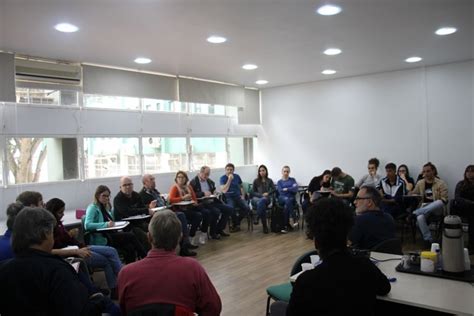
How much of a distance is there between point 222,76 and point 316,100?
7.13 ft

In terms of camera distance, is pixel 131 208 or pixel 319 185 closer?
pixel 131 208

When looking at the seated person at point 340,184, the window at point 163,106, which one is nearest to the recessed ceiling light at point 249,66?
the window at point 163,106

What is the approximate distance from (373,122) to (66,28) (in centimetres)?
566

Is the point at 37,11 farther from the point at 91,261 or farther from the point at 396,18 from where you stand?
the point at 396,18

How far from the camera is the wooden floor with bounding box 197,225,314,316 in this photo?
4.03 meters

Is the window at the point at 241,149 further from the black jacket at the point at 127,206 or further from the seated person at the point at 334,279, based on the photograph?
the seated person at the point at 334,279

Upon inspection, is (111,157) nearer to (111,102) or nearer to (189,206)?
(111,102)

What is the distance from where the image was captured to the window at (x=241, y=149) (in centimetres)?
917

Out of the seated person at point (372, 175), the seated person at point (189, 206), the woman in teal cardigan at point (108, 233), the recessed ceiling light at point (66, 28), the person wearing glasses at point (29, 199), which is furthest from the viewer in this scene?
the seated person at point (372, 175)

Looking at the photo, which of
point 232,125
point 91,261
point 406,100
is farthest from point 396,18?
point 232,125

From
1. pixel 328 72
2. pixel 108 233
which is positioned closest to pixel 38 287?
pixel 108 233

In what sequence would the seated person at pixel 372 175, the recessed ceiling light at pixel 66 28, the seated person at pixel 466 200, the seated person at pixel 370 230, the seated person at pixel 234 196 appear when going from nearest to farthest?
the seated person at pixel 370 230 → the recessed ceiling light at pixel 66 28 → the seated person at pixel 466 200 → the seated person at pixel 372 175 → the seated person at pixel 234 196

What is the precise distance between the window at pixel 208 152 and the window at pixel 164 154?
0.25 m

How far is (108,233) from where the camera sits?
4.69 m
